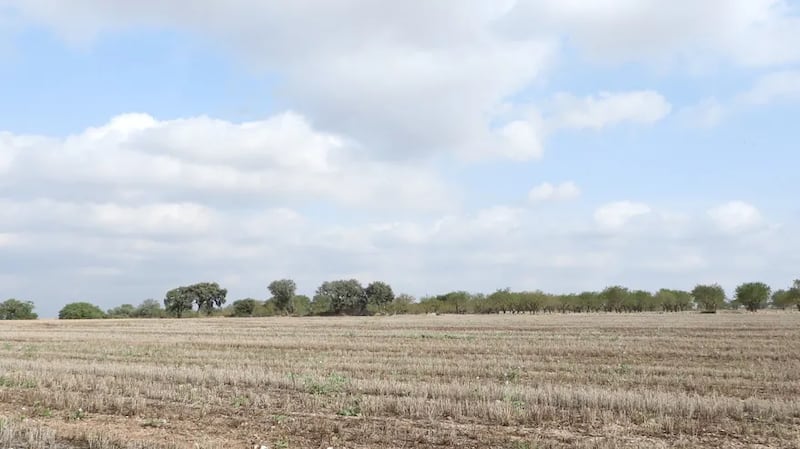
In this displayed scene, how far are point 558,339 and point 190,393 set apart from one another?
23.2 m

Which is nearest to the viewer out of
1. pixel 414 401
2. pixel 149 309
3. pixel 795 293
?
pixel 414 401

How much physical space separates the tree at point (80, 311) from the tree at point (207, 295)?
19.9 m

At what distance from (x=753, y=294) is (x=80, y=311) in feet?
464

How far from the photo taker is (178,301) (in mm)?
146375

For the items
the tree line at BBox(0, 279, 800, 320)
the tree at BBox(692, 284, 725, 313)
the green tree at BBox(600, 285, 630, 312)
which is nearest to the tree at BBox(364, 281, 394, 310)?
the tree line at BBox(0, 279, 800, 320)

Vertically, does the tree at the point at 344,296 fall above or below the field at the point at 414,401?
above

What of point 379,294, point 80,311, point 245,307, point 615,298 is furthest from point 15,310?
point 615,298

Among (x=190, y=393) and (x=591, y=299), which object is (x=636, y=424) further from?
(x=591, y=299)

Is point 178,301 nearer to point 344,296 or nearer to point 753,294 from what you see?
point 344,296

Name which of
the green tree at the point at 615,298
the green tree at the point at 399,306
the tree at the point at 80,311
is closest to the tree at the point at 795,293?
the green tree at the point at 615,298

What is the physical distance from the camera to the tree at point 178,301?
481 ft

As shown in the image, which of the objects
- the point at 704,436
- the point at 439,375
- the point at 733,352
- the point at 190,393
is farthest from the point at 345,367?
the point at 733,352

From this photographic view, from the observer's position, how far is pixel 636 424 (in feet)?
38.8

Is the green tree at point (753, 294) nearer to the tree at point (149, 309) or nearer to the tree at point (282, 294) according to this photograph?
the tree at point (282, 294)
